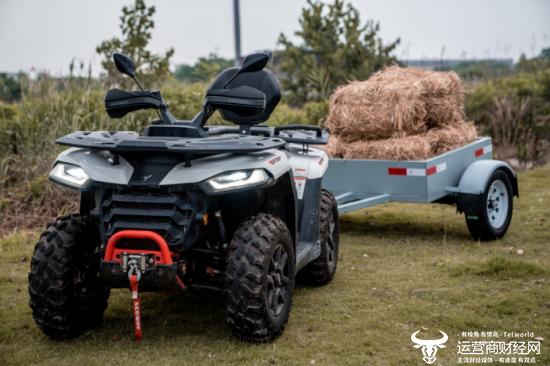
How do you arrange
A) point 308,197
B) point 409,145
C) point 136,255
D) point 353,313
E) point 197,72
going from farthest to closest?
point 197,72, point 409,145, point 308,197, point 353,313, point 136,255

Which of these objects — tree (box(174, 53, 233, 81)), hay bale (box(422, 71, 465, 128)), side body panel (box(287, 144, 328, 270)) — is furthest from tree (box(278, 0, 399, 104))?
side body panel (box(287, 144, 328, 270))

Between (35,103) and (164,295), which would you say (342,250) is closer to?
(164,295)

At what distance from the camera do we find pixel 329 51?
12656mm

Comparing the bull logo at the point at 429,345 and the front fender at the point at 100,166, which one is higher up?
the front fender at the point at 100,166

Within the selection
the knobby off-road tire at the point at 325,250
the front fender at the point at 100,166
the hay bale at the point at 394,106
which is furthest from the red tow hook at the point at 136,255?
the hay bale at the point at 394,106

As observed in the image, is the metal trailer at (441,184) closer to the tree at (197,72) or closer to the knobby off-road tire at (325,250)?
the knobby off-road tire at (325,250)

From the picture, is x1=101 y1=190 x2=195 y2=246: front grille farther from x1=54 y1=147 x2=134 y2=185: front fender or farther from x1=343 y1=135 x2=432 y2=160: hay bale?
x1=343 y1=135 x2=432 y2=160: hay bale

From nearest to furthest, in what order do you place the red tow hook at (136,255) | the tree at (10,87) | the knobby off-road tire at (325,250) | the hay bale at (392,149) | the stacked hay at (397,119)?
the red tow hook at (136,255)
the knobby off-road tire at (325,250)
the hay bale at (392,149)
the stacked hay at (397,119)
the tree at (10,87)

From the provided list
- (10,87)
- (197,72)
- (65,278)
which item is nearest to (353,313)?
(65,278)

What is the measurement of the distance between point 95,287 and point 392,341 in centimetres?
167

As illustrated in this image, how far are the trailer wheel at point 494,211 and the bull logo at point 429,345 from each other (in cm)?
267

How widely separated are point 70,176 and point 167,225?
63 cm

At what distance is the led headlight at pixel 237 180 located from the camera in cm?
406

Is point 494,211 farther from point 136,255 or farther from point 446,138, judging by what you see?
point 136,255
